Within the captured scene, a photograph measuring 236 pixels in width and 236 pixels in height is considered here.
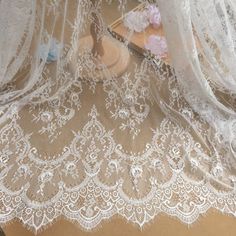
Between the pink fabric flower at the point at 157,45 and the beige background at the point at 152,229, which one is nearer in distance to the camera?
the beige background at the point at 152,229

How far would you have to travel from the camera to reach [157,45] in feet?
3.08

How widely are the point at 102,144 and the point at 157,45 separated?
0.31m

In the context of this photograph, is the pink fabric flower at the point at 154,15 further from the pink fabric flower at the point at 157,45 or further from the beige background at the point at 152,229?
the beige background at the point at 152,229

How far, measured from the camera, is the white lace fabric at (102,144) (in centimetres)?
78

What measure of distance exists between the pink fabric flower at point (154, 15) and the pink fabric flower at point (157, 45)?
3 cm

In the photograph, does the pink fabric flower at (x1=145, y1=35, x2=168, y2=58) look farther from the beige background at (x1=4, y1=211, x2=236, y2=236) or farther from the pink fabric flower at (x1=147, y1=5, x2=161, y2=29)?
the beige background at (x1=4, y1=211, x2=236, y2=236)

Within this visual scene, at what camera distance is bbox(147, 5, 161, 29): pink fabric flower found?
866 mm

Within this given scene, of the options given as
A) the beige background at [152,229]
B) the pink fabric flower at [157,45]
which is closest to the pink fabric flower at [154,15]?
the pink fabric flower at [157,45]

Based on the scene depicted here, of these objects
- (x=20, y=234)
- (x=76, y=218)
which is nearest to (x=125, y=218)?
(x=76, y=218)

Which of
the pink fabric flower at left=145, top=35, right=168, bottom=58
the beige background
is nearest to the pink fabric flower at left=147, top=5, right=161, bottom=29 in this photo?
the pink fabric flower at left=145, top=35, right=168, bottom=58

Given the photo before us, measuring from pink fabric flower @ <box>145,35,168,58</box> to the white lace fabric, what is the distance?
4 centimetres

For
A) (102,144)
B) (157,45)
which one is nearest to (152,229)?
(102,144)

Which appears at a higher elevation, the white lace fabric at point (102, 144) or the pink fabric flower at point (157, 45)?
the pink fabric flower at point (157, 45)

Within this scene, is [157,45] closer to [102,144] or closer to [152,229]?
[102,144]
